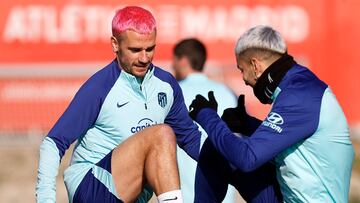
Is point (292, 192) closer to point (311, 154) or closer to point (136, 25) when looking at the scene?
point (311, 154)

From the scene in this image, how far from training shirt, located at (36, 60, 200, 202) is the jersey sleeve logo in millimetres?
771

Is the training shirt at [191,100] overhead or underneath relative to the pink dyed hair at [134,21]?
underneath

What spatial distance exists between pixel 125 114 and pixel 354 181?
6.42m

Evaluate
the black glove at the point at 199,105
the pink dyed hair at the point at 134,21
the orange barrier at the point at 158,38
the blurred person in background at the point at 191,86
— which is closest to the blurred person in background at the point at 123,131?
the pink dyed hair at the point at 134,21

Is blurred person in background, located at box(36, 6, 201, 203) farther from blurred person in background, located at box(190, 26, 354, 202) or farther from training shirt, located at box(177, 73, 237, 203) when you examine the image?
training shirt, located at box(177, 73, 237, 203)

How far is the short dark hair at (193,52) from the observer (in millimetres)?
9445

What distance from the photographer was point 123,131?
710 centimetres

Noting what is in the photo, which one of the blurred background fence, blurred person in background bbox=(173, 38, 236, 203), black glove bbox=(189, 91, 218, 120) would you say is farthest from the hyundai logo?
the blurred background fence

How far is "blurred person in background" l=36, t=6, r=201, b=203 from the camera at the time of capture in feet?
22.2

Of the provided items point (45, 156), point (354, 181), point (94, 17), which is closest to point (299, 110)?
point (45, 156)

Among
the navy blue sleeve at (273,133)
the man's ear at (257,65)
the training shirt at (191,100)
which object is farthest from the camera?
the training shirt at (191,100)

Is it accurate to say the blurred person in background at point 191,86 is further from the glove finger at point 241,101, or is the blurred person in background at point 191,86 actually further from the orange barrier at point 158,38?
the orange barrier at point 158,38

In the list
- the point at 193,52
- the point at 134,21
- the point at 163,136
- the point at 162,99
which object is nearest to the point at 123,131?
the point at 162,99

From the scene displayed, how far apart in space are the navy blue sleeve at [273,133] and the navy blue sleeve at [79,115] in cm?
67
